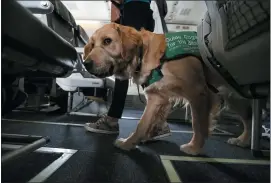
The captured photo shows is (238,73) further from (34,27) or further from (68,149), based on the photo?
(68,149)

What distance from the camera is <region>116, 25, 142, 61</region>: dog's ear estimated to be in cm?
124

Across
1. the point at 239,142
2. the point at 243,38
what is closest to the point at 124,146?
the point at 239,142

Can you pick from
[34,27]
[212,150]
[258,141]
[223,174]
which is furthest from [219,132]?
[34,27]

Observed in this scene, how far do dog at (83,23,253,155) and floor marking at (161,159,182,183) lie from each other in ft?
0.76

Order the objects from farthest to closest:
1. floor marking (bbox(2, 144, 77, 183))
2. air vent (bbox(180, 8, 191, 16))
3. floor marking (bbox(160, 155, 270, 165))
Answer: air vent (bbox(180, 8, 191, 16)), floor marking (bbox(160, 155, 270, 165)), floor marking (bbox(2, 144, 77, 183))

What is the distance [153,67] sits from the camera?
1250 millimetres

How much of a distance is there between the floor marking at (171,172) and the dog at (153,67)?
0.23 meters

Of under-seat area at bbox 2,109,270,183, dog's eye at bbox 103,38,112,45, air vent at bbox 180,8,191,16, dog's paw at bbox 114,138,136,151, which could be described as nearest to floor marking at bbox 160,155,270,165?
under-seat area at bbox 2,109,270,183

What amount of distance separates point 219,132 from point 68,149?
1.06 metres

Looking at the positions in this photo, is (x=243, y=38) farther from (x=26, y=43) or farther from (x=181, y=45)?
(x=181, y=45)

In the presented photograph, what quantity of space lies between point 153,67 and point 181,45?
19cm

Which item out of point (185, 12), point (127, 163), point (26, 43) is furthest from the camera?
point (185, 12)

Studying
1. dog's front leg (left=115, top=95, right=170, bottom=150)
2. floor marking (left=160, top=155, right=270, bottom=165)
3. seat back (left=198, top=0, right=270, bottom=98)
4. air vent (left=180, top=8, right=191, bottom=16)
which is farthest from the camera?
air vent (left=180, top=8, right=191, bottom=16)

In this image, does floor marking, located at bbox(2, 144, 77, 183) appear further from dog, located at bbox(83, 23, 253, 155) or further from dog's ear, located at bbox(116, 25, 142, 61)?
dog's ear, located at bbox(116, 25, 142, 61)
